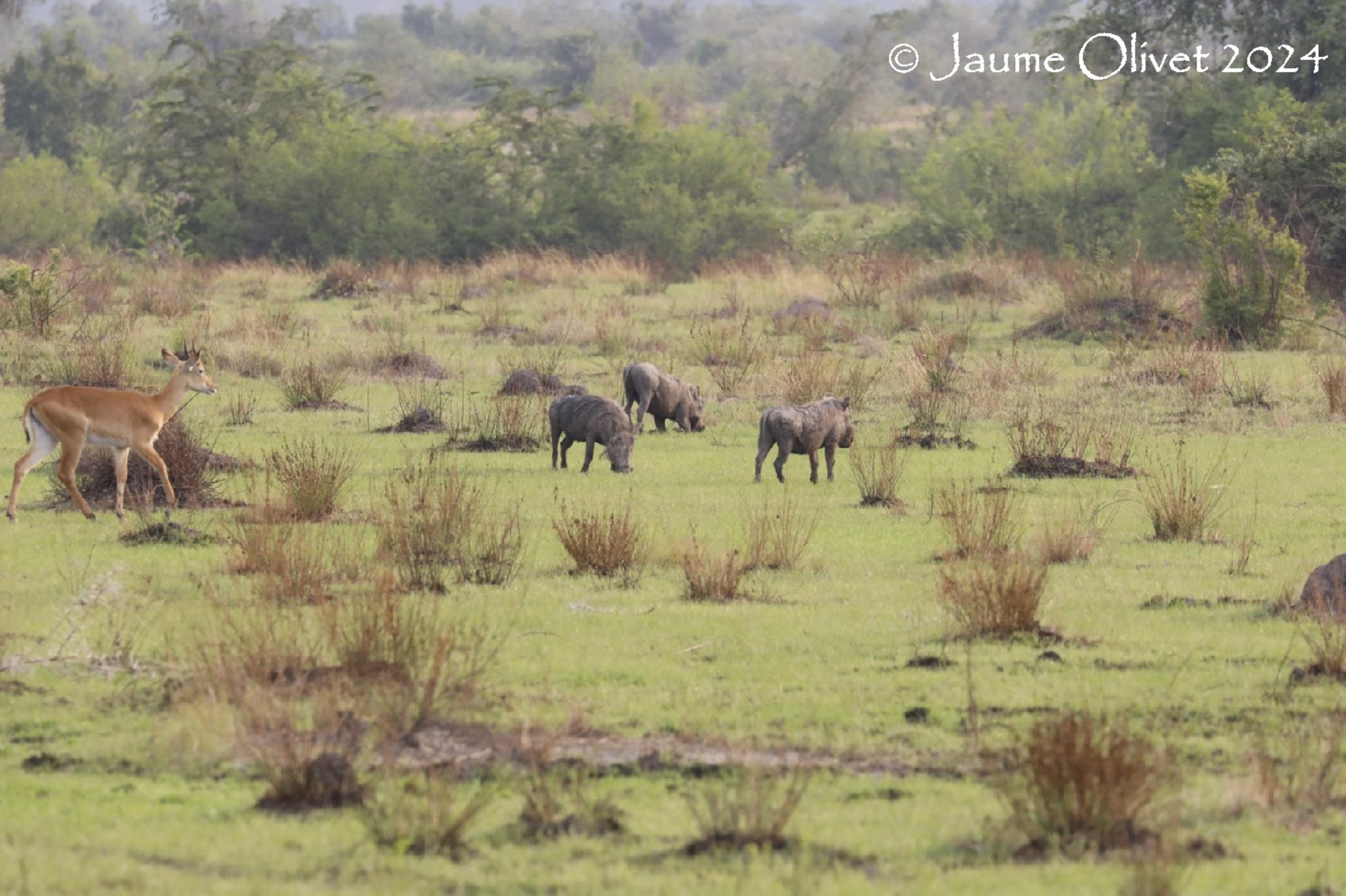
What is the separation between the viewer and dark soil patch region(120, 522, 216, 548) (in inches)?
500

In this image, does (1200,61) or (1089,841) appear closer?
(1089,841)

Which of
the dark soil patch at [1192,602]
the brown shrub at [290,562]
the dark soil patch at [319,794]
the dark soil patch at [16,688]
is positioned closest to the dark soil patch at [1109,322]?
the dark soil patch at [1192,602]

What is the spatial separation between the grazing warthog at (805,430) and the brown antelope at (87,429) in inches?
184

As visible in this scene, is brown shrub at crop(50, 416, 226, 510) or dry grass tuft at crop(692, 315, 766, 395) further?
dry grass tuft at crop(692, 315, 766, 395)

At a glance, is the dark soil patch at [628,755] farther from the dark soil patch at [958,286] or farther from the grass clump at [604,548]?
the dark soil patch at [958,286]

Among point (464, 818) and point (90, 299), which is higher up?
point (90, 299)

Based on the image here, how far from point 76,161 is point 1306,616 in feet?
168

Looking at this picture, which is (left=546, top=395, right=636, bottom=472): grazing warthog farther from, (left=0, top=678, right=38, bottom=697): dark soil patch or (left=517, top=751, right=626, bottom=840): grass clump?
(left=517, top=751, right=626, bottom=840): grass clump

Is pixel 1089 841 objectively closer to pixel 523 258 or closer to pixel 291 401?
pixel 291 401

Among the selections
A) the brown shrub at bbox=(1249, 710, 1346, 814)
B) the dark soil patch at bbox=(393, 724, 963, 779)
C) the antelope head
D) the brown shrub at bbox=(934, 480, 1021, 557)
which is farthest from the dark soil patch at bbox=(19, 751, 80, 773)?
the antelope head

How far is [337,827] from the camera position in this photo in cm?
679

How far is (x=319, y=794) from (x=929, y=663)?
3.52m

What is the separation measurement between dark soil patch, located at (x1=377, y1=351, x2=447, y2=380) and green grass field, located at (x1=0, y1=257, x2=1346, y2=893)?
9.48 ft

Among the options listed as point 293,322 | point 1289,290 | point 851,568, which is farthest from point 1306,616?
point 293,322
